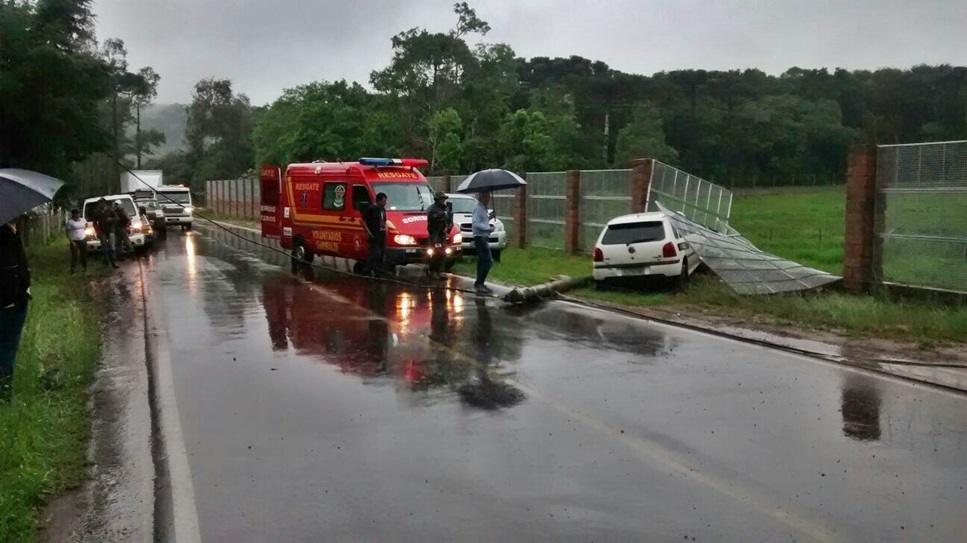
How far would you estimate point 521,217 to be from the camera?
1077 inches

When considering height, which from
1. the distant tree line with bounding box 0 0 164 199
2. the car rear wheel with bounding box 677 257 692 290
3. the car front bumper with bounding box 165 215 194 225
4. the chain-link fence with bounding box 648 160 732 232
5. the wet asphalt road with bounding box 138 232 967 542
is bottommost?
the wet asphalt road with bounding box 138 232 967 542

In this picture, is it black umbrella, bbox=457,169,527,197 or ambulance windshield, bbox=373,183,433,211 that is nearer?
black umbrella, bbox=457,169,527,197

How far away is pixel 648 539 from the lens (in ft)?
16.3

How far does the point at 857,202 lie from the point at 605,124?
56646 mm

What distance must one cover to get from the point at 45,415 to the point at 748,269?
11.2 metres

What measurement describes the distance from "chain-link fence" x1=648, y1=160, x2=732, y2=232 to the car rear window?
200 inches

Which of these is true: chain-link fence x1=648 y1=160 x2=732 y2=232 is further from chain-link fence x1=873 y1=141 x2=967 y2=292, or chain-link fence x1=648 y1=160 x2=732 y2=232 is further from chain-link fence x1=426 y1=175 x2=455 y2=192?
chain-link fence x1=426 y1=175 x2=455 y2=192

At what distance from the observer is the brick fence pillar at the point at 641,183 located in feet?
69.9

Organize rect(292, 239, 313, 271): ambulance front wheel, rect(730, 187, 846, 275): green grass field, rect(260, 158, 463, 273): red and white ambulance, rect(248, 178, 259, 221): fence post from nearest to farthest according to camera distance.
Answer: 1. rect(260, 158, 463, 273): red and white ambulance
2. rect(292, 239, 313, 271): ambulance front wheel
3. rect(730, 187, 846, 275): green grass field
4. rect(248, 178, 259, 221): fence post

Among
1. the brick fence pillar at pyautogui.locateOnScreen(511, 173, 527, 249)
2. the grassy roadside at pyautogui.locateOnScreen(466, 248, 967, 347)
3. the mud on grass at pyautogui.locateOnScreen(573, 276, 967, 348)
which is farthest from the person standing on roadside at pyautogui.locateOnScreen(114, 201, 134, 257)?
the mud on grass at pyautogui.locateOnScreen(573, 276, 967, 348)

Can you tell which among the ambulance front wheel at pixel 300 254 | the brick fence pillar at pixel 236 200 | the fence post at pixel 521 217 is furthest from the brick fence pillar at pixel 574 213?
the brick fence pillar at pixel 236 200

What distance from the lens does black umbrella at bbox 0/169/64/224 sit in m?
7.39

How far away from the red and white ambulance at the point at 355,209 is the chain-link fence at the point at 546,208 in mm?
4694

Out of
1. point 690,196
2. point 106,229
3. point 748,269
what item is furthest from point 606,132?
point 748,269
